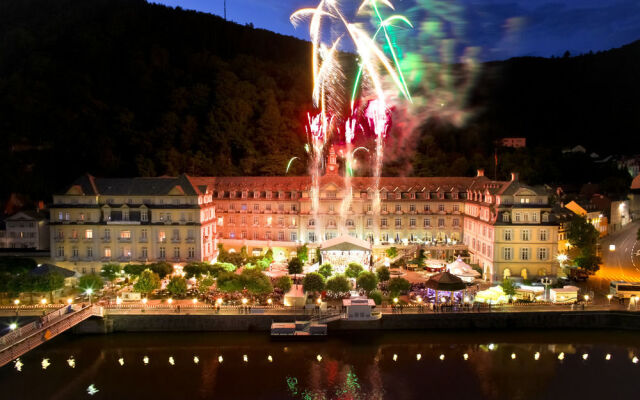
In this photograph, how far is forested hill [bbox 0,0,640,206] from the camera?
255 feet

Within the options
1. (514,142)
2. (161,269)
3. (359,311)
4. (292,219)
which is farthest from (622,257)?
Answer: (514,142)

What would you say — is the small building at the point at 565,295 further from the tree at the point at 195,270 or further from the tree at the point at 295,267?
the tree at the point at 195,270

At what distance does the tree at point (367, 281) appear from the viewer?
39750 millimetres

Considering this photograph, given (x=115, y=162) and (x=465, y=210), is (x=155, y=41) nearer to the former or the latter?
(x=115, y=162)

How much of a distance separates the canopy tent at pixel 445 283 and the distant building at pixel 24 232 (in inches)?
1572

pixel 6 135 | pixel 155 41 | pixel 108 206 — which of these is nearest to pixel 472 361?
pixel 108 206

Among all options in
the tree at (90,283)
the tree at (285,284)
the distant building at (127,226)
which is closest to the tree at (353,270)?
the tree at (285,284)

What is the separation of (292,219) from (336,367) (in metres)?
27.9

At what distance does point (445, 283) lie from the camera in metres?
38.1

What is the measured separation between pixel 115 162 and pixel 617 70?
11999 cm

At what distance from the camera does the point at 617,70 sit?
12800cm

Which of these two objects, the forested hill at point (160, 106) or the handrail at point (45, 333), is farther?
the forested hill at point (160, 106)

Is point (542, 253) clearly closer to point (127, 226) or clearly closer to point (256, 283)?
point (256, 283)

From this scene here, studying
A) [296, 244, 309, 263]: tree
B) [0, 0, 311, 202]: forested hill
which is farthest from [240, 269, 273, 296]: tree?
[0, 0, 311, 202]: forested hill
